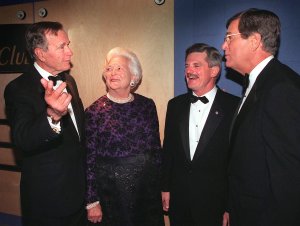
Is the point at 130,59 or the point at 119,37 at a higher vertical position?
the point at 119,37

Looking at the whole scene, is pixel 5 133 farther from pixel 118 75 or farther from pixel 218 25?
pixel 218 25

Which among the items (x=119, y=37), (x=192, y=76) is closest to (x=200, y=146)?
(x=192, y=76)

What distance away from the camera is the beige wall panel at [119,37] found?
3102 mm

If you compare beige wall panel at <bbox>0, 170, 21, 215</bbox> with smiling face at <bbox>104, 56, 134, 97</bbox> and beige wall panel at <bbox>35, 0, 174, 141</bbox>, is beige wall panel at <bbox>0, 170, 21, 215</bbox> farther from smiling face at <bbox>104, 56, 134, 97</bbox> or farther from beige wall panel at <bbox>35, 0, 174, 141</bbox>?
smiling face at <bbox>104, 56, 134, 97</bbox>

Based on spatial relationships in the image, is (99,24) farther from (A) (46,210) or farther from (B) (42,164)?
(A) (46,210)

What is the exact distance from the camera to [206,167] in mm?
2512

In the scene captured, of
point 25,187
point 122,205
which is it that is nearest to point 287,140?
point 122,205

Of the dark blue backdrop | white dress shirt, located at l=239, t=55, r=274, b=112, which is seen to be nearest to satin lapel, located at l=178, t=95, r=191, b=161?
the dark blue backdrop

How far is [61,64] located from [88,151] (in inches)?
31.7

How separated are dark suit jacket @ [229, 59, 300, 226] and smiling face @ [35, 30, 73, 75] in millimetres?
1478

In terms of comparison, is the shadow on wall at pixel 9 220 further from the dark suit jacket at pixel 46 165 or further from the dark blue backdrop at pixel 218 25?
the dark blue backdrop at pixel 218 25

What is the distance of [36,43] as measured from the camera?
2.34 meters

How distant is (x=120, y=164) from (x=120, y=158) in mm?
55

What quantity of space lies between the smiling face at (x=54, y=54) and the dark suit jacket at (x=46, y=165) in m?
0.11
